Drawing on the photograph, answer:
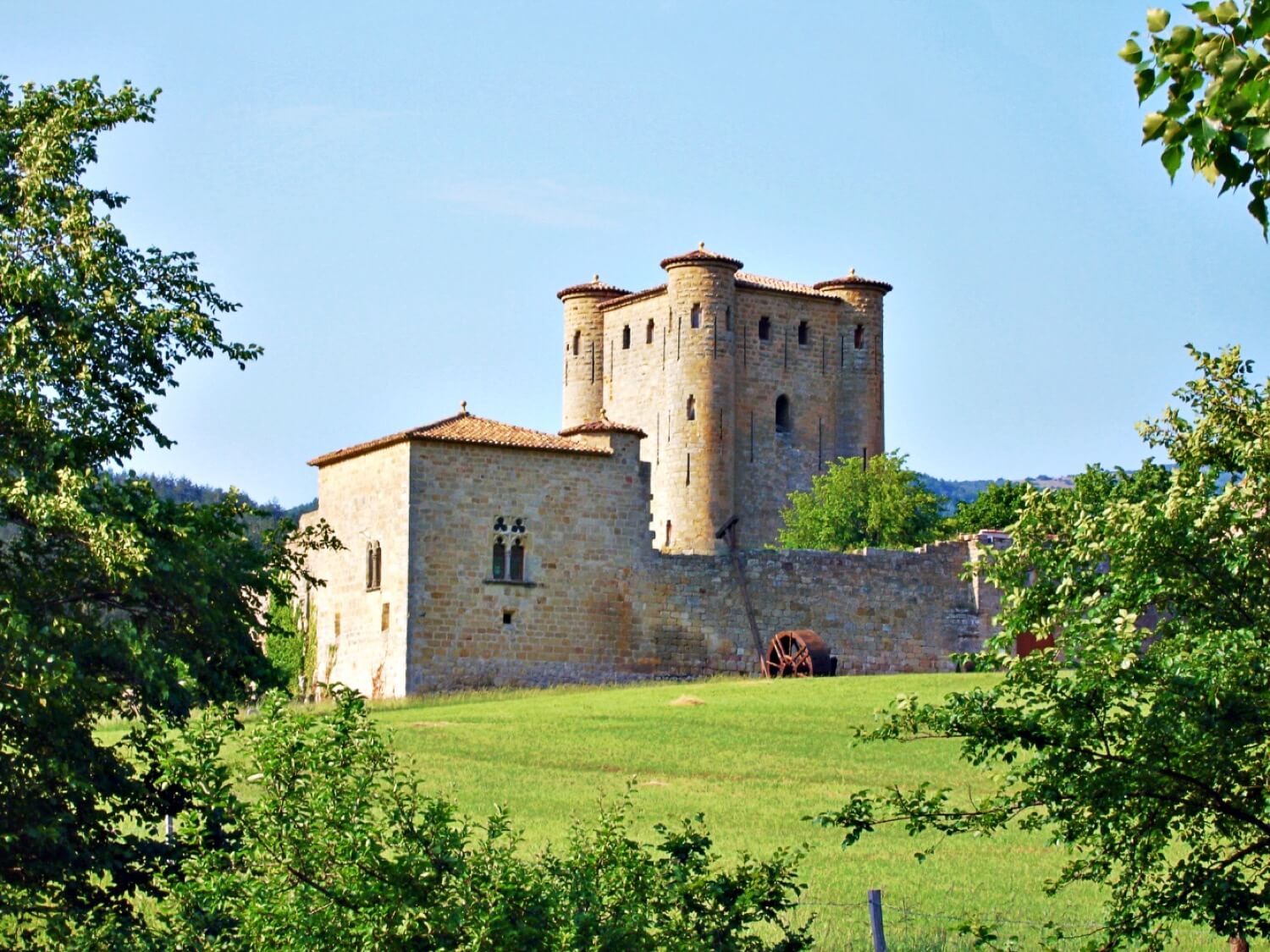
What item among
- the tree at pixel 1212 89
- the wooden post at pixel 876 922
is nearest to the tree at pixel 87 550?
the wooden post at pixel 876 922

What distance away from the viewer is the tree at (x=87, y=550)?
40.8ft

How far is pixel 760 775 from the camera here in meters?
27.5

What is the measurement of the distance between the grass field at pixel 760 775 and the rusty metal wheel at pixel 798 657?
3280mm

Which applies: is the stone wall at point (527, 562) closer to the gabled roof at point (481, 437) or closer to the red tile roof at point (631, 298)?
the gabled roof at point (481, 437)

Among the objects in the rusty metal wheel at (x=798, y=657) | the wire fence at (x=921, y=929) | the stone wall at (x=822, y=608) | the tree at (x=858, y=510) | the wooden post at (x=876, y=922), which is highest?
the tree at (x=858, y=510)

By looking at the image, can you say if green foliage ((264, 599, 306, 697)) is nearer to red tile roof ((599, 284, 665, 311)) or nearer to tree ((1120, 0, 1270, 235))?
red tile roof ((599, 284, 665, 311))

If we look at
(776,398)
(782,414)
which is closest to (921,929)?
(776,398)

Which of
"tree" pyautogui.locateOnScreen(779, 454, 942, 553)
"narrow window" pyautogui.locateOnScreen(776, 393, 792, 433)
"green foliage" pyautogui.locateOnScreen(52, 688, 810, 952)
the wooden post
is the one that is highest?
"narrow window" pyautogui.locateOnScreen(776, 393, 792, 433)

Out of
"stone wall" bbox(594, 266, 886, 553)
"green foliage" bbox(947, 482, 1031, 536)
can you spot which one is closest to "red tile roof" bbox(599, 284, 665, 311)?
"stone wall" bbox(594, 266, 886, 553)

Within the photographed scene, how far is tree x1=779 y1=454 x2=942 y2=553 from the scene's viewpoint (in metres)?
60.4

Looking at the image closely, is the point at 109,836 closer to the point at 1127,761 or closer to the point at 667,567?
the point at 1127,761

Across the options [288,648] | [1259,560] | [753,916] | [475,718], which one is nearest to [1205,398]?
[1259,560]

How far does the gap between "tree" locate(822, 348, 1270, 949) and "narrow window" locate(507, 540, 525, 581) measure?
31608 mm

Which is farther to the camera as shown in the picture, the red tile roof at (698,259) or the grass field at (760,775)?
the red tile roof at (698,259)
